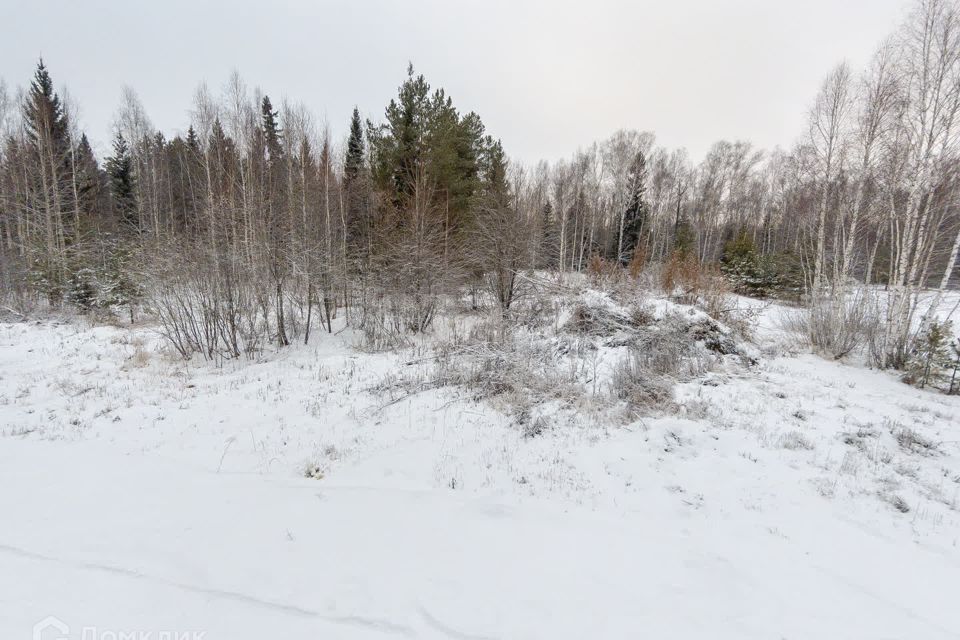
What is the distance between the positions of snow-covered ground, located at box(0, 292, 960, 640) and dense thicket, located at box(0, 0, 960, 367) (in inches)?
187

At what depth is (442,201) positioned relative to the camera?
1664cm

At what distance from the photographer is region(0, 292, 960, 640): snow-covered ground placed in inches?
97.0

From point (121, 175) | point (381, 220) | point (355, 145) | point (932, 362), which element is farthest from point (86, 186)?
point (932, 362)

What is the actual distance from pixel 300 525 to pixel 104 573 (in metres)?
1.33

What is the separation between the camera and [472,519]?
345 centimetres

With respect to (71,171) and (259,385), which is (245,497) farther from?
(71,171)

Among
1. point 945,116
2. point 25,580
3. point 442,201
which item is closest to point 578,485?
point 25,580
